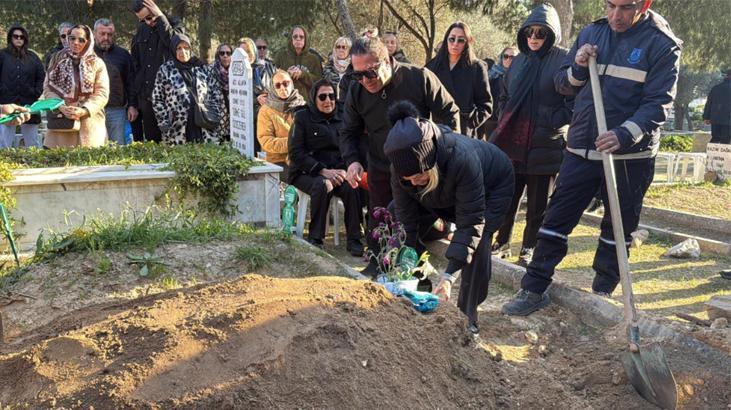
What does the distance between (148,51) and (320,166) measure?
3.06 meters

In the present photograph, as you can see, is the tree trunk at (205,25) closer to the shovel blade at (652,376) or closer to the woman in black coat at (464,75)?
the woman in black coat at (464,75)

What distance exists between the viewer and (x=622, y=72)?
4113mm

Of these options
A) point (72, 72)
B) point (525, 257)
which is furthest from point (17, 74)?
point (525, 257)

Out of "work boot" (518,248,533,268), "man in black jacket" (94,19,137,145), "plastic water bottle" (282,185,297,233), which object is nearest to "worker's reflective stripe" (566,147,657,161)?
"work boot" (518,248,533,268)

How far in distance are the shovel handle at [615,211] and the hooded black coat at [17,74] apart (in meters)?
7.65

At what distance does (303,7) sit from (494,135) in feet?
38.7

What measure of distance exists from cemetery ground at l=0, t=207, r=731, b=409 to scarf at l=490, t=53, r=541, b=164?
1.52 m

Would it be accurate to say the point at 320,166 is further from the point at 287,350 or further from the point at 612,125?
the point at 287,350

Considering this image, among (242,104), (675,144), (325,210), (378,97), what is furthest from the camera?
(675,144)

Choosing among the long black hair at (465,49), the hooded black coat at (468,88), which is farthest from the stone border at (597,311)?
the long black hair at (465,49)

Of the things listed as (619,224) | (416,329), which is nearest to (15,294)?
(416,329)

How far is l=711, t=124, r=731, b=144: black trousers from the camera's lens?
11.7 metres

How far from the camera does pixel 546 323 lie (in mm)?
4316

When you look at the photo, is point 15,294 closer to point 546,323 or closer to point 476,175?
point 476,175
